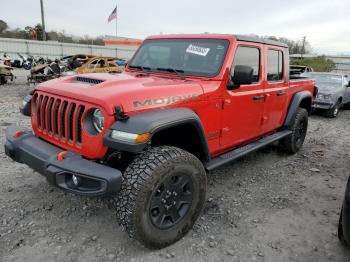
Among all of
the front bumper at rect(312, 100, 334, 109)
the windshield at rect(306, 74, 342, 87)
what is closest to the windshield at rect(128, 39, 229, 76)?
the front bumper at rect(312, 100, 334, 109)

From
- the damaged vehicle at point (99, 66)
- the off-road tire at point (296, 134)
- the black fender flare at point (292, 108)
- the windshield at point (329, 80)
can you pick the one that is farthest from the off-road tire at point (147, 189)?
the damaged vehicle at point (99, 66)

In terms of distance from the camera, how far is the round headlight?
2621 mm

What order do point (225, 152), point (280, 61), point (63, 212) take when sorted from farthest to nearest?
1. point (280, 61)
2. point (225, 152)
3. point (63, 212)

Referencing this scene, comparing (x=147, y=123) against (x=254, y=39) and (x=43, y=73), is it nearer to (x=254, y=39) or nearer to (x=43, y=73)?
(x=254, y=39)

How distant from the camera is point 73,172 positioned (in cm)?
239

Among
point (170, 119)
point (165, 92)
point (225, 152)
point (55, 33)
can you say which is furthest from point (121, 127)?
point (55, 33)

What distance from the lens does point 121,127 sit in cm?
244

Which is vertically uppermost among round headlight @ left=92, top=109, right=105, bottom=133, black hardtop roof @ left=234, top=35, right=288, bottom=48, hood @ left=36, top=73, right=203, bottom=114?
black hardtop roof @ left=234, top=35, right=288, bottom=48

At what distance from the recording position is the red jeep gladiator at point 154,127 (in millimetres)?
2473

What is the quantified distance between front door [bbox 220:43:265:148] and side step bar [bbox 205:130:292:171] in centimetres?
10

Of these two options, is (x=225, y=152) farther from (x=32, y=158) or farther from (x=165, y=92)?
(x=32, y=158)

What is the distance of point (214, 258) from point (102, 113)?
160 centimetres

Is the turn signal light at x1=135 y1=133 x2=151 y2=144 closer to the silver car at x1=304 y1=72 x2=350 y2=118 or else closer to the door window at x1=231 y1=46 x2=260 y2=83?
the door window at x1=231 y1=46 x2=260 y2=83

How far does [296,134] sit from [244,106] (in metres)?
2.11
